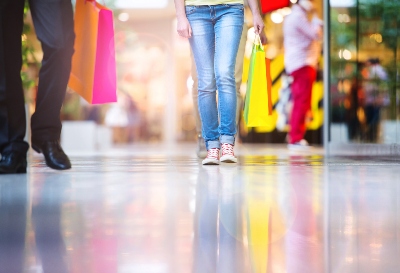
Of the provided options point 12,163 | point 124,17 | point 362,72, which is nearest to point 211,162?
point 12,163

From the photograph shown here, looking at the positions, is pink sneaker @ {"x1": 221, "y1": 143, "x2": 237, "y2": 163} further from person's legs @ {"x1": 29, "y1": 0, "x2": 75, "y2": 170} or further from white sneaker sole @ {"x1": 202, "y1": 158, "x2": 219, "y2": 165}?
person's legs @ {"x1": 29, "y1": 0, "x2": 75, "y2": 170}

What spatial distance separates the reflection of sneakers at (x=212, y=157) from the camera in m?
3.52

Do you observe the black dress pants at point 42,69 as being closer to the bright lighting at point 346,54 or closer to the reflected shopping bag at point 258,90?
the reflected shopping bag at point 258,90

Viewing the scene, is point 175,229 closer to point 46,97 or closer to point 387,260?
point 387,260

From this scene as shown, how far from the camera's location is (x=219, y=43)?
3580 mm

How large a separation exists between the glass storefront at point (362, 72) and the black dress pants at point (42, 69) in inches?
100

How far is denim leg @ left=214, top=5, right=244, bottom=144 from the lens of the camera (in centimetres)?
355

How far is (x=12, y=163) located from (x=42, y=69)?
0.48 meters

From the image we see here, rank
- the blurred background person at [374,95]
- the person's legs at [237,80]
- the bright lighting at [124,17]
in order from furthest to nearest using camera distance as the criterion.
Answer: the bright lighting at [124,17] → the blurred background person at [374,95] → the person's legs at [237,80]

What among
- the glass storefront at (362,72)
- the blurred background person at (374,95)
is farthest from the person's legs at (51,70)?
the blurred background person at (374,95)

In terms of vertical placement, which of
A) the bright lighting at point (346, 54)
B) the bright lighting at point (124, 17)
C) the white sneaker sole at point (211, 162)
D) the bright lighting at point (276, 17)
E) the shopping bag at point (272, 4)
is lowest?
the white sneaker sole at point (211, 162)

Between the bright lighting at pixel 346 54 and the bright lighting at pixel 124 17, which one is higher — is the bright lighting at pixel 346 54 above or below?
below

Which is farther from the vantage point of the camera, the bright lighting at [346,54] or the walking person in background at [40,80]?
the bright lighting at [346,54]

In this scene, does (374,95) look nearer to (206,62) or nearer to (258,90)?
(258,90)
